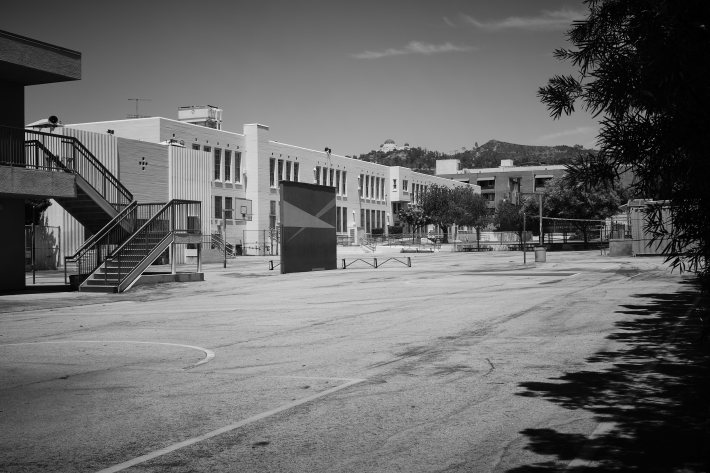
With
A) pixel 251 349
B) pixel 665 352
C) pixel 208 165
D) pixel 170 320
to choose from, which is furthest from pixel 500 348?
pixel 208 165

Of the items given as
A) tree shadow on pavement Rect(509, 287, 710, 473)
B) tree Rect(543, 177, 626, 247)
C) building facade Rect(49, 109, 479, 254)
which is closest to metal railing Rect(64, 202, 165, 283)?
building facade Rect(49, 109, 479, 254)

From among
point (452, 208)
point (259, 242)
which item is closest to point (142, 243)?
point (259, 242)

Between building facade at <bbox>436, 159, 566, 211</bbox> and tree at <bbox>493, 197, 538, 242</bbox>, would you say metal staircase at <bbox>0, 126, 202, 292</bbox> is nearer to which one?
tree at <bbox>493, 197, 538, 242</bbox>

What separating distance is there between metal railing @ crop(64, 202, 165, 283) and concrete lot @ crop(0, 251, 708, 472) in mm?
9272

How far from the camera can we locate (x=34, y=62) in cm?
2412

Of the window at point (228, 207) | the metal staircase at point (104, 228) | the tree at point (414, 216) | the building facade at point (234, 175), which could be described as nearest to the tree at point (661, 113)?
the metal staircase at point (104, 228)

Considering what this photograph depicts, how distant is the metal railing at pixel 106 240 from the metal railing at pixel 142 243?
0.53 m

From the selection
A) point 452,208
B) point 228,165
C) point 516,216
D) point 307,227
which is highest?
point 228,165

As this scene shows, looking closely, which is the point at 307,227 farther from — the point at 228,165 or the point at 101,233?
the point at 228,165

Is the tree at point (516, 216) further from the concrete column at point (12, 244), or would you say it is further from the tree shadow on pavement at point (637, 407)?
the tree shadow on pavement at point (637, 407)

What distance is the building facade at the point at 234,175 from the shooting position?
49562 mm

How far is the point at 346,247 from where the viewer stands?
3238 inches

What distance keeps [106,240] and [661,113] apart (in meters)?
25.7

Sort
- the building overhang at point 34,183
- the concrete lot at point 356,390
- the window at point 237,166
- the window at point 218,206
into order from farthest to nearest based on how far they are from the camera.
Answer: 1. the window at point 237,166
2. the window at point 218,206
3. the building overhang at point 34,183
4. the concrete lot at point 356,390
